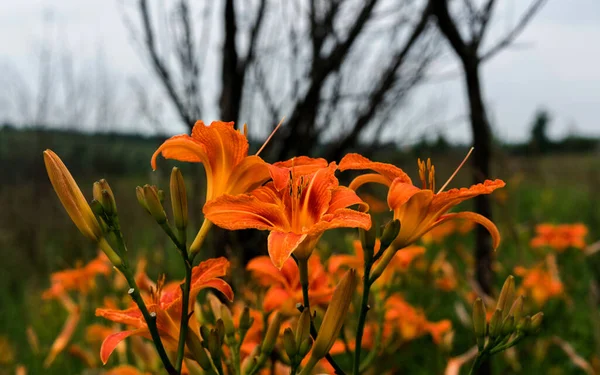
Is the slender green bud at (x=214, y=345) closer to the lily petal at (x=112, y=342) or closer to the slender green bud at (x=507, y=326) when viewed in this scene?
the lily petal at (x=112, y=342)

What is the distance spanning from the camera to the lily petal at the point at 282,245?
0.70 m

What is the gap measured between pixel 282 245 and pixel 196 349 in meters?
0.28

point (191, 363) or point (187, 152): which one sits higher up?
point (187, 152)

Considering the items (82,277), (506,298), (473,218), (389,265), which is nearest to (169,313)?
(473,218)

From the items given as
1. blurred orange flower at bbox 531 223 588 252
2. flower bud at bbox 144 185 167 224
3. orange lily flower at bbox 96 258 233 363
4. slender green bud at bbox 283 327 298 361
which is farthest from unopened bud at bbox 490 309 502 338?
blurred orange flower at bbox 531 223 588 252

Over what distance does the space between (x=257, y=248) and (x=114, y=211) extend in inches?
57.4

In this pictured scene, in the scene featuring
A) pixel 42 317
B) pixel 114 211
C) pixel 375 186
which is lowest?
pixel 42 317

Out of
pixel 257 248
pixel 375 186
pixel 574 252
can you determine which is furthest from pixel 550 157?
pixel 257 248

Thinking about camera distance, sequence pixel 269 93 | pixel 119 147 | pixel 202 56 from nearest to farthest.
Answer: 1. pixel 202 56
2. pixel 269 93
3. pixel 119 147

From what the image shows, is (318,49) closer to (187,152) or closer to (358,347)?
(187,152)

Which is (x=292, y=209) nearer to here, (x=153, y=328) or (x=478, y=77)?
(x=153, y=328)

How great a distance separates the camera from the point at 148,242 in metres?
7.32

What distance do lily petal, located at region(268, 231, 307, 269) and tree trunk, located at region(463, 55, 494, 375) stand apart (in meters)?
1.59

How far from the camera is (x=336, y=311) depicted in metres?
0.82
